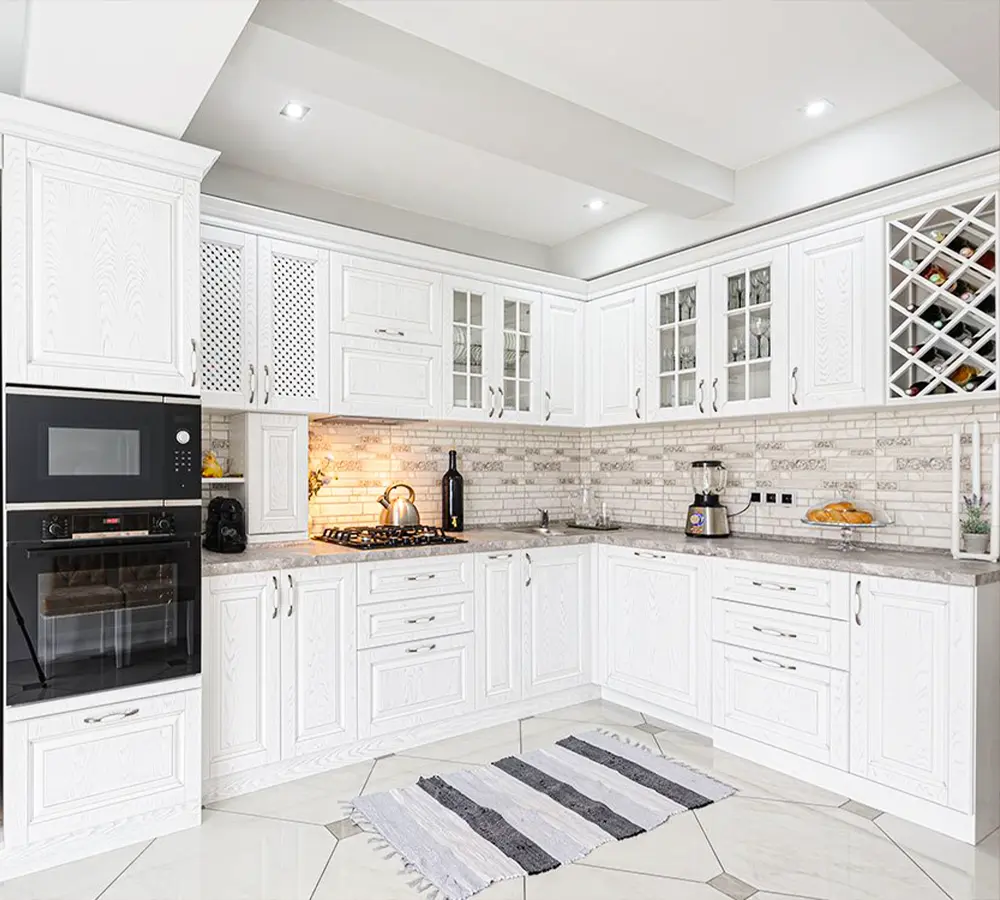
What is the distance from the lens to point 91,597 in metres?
2.48

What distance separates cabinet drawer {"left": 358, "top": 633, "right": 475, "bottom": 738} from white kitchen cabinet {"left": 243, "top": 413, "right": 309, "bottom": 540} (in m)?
0.75

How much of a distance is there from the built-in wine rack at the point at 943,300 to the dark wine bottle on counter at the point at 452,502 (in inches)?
91.1

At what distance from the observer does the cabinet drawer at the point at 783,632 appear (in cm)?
300

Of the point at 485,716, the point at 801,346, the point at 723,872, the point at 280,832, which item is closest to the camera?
the point at 723,872

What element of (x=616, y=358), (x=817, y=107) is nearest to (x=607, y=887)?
(x=616, y=358)

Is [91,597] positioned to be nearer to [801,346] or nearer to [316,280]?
[316,280]

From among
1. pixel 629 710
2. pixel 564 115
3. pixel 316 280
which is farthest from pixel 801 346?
pixel 316 280

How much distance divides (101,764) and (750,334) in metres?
3.37

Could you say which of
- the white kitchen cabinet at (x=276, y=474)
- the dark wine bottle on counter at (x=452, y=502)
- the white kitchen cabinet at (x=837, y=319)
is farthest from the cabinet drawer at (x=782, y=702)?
the white kitchen cabinet at (x=276, y=474)

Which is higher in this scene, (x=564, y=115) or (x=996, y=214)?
(x=564, y=115)

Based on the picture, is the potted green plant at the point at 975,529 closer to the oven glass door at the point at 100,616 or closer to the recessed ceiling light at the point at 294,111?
the oven glass door at the point at 100,616

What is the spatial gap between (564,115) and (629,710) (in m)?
2.99

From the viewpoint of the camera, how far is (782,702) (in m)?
3.19

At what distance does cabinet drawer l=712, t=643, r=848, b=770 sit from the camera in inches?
118
